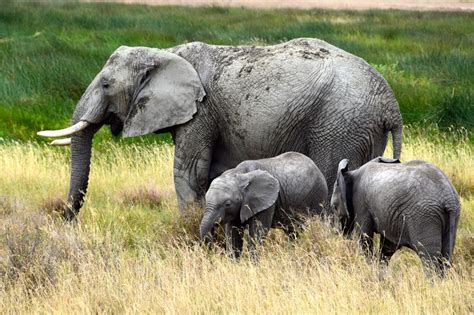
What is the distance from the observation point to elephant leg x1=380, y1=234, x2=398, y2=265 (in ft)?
27.2

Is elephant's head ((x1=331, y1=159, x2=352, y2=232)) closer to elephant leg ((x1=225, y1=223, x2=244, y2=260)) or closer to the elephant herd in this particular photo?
the elephant herd

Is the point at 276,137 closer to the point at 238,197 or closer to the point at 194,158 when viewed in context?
the point at 194,158

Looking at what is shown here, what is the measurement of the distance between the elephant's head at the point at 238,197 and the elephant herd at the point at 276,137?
11 millimetres

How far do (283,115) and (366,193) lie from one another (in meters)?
1.82

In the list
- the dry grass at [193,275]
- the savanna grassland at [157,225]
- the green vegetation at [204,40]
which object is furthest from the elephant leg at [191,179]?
the green vegetation at [204,40]

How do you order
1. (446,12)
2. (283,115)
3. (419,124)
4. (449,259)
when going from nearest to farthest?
1. (449,259)
2. (283,115)
3. (419,124)
4. (446,12)

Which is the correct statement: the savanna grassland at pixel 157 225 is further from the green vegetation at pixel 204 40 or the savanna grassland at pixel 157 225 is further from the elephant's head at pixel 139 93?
the elephant's head at pixel 139 93

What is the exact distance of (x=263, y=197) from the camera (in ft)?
28.6

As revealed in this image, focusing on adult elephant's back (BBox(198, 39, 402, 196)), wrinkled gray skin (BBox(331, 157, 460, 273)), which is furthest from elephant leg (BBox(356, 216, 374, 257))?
adult elephant's back (BBox(198, 39, 402, 196))

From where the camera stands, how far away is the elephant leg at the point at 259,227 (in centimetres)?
864

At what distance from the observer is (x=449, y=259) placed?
7797mm

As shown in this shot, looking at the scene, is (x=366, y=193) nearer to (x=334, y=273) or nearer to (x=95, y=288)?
(x=334, y=273)

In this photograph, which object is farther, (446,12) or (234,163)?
(446,12)

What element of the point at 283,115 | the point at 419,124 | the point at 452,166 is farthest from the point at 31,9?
the point at 283,115
